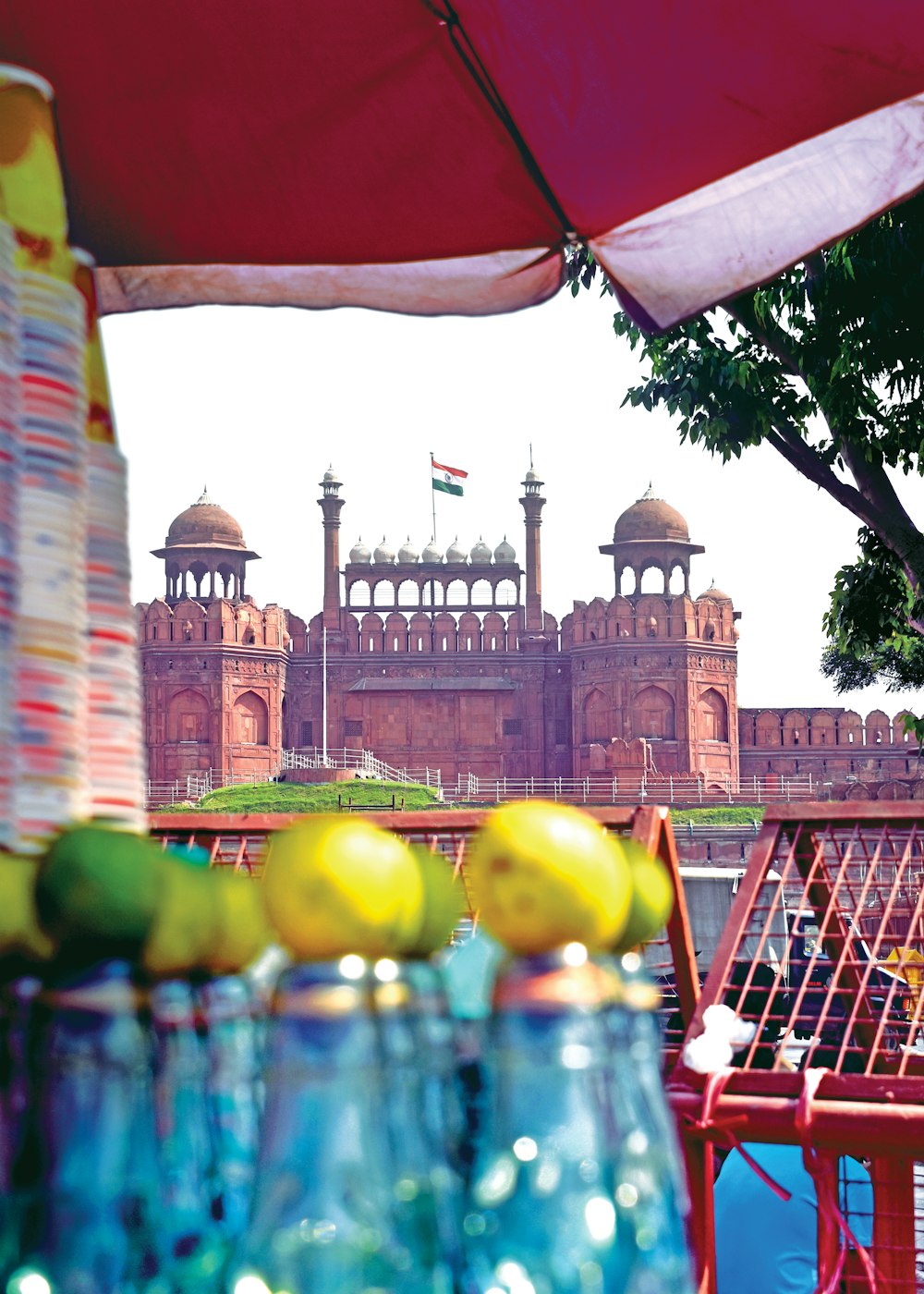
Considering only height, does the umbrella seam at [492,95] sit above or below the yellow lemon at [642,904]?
above

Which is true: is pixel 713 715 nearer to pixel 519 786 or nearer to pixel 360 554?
pixel 519 786

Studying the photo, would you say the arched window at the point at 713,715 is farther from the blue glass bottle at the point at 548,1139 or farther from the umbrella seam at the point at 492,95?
the blue glass bottle at the point at 548,1139

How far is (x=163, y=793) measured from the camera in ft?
96.8

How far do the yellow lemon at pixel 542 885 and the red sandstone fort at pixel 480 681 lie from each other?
28.9m

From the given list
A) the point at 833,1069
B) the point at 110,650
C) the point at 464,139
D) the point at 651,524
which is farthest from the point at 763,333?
the point at 651,524

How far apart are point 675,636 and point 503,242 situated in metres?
29.3

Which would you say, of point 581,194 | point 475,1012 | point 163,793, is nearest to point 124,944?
point 475,1012

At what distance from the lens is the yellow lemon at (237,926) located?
605 mm

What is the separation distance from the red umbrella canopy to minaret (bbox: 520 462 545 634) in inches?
1181

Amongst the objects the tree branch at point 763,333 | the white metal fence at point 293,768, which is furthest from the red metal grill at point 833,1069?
the white metal fence at point 293,768

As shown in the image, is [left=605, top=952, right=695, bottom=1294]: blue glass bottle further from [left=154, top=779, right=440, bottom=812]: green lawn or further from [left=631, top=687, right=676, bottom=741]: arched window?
[left=631, top=687, right=676, bottom=741]: arched window

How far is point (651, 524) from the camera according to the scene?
1281 inches

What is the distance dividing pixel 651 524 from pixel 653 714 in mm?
5044

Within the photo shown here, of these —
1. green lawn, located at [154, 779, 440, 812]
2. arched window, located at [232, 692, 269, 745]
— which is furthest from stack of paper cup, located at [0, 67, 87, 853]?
arched window, located at [232, 692, 269, 745]
